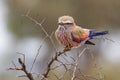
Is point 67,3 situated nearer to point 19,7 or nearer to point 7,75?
point 19,7

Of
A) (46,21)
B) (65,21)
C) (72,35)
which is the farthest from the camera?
(46,21)

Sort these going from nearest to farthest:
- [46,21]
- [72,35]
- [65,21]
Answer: [65,21] → [72,35] → [46,21]

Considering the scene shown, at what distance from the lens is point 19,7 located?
9047 mm

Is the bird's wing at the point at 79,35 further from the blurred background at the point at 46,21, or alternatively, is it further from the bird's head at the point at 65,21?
the blurred background at the point at 46,21

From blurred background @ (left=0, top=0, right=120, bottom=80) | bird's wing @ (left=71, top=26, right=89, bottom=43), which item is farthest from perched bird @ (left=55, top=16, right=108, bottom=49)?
blurred background @ (left=0, top=0, right=120, bottom=80)

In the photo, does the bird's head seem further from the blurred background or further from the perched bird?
the blurred background

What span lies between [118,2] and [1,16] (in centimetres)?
183

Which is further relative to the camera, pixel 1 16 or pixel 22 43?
pixel 1 16

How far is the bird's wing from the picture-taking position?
2.66m

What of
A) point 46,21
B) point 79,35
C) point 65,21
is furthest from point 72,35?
point 46,21

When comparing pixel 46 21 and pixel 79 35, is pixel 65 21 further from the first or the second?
pixel 46 21

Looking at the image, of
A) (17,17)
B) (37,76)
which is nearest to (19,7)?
(17,17)

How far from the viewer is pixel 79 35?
2676mm

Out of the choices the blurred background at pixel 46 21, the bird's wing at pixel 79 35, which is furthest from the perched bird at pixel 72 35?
the blurred background at pixel 46 21
